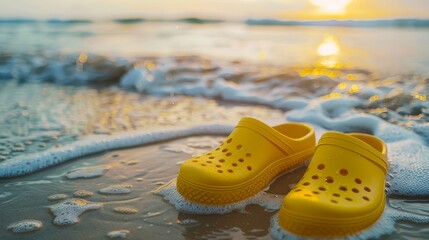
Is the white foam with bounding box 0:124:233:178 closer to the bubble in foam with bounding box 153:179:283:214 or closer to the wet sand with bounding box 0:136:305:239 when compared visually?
the wet sand with bounding box 0:136:305:239

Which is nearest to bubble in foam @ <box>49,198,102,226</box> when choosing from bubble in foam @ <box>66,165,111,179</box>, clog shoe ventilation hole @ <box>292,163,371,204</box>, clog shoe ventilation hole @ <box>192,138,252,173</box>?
bubble in foam @ <box>66,165,111,179</box>

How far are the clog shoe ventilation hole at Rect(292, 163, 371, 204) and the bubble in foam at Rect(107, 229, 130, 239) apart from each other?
75 cm

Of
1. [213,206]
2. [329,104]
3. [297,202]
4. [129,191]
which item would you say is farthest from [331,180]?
[329,104]

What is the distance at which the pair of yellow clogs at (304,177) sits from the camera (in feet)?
5.86

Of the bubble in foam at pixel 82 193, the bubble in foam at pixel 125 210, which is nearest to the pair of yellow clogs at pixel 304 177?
the bubble in foam at pixel 125 210

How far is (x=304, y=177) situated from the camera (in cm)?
209

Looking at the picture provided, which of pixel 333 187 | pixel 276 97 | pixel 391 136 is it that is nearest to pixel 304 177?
pixel 333 187

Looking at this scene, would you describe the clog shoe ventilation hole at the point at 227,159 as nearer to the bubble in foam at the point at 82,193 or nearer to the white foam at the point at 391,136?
the bubble in foam at the point at 82,193

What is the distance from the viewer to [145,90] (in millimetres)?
5445

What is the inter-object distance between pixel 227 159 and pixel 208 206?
10.0 inches

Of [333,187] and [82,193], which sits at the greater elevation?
[333,187]

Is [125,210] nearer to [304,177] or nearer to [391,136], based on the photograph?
[304,177]

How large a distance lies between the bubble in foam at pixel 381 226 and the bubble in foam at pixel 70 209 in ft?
2.86

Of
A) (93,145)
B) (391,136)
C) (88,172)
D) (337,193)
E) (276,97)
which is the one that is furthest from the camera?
(276,97)
